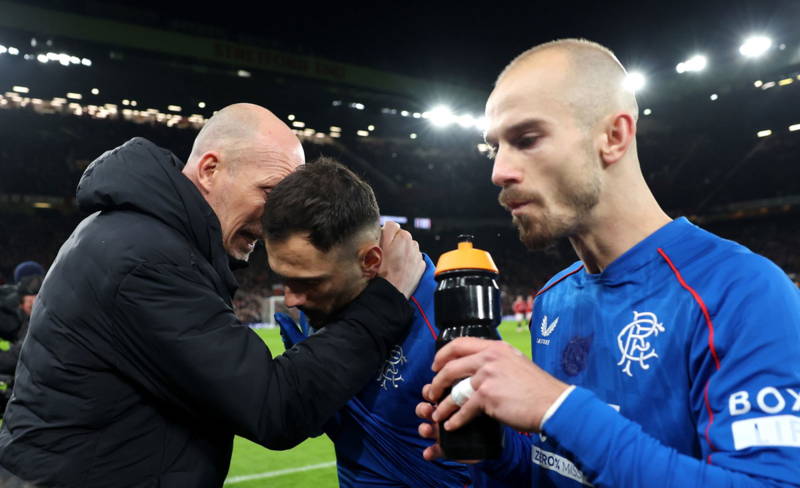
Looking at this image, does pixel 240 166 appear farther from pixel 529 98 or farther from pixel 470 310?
pixel 470 310

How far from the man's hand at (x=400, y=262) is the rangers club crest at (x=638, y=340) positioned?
74 cm

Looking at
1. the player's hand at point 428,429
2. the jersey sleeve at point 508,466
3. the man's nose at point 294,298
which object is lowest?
the jersey sleeve at point 508,466

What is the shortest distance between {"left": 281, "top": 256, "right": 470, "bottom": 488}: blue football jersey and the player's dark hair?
35 cm

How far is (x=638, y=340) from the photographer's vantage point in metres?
1.29

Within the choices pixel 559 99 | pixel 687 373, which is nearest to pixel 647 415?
pixel 687 373

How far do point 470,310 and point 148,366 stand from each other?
103 centimetres

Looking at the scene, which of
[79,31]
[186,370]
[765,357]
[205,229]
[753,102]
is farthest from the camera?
[753,102]

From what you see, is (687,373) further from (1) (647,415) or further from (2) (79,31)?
(2) (79,31)

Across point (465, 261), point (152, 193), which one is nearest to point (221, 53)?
point (152, 193)

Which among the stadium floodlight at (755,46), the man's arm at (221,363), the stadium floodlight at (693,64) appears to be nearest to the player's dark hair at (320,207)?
the man's arm at (221,363)

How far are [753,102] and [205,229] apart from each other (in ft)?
111

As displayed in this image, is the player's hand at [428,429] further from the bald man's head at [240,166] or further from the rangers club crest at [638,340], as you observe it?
the bald man's head at [240,166]

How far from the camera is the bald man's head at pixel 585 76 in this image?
131 cm

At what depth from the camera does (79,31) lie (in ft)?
72.5
